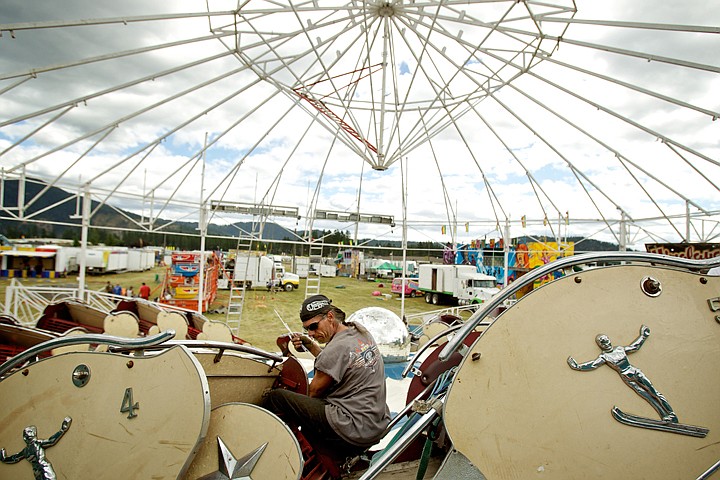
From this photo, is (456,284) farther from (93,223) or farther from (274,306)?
(93,223)

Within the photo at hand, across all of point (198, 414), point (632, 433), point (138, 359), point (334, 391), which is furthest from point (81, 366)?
point (632, 433)

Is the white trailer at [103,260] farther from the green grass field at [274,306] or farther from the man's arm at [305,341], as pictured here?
the man's arm at [305,341]

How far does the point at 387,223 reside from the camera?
14273mm

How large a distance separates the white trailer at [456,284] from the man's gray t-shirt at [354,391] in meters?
19.6

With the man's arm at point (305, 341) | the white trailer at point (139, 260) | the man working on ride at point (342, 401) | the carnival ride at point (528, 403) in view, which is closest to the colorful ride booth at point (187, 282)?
the man's arm at point (305, 341)

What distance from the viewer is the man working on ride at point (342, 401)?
265 cm

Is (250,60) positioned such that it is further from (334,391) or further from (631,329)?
(631,329)

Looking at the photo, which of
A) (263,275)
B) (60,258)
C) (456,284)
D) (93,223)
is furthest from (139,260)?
(93,223)

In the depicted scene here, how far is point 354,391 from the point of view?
279 cm

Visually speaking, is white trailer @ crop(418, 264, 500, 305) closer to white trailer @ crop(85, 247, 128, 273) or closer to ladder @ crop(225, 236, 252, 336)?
ladder @ crop(225, 236, 252, 336)

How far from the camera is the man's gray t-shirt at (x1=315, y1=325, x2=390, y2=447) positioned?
8.78ft

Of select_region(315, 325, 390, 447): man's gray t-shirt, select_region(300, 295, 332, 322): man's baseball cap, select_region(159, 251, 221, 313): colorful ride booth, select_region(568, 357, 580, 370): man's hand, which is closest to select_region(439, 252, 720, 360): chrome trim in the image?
select_region(568, 357, 580, 370): man's hand

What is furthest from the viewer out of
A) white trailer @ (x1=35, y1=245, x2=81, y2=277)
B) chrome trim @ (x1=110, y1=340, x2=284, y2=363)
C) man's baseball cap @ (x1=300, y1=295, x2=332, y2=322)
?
white trailer @ (x1=35, y1=245, x2=81, y2=277)

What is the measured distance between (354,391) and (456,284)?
2303 centimetres
